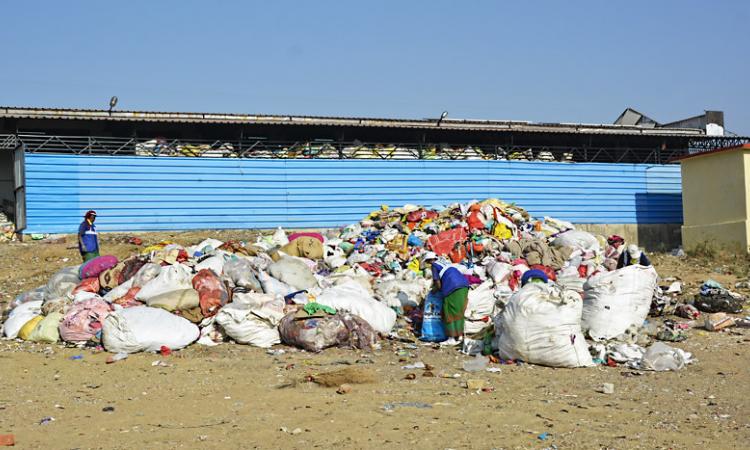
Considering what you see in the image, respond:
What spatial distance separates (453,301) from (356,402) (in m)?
2.62

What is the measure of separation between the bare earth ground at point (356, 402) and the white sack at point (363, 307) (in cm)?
25

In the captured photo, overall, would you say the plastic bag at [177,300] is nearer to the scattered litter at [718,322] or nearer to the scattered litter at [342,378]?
the scattered litter at [342,378]

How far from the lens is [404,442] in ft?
16.0

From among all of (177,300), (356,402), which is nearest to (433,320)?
(177,300)

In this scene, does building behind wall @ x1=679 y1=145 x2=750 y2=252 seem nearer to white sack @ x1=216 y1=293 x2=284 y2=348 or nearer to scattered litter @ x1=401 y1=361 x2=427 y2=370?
scattered litter @ x1=401 y1=361 x2=427 y2=370

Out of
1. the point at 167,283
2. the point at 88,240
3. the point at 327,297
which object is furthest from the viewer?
the point at 88,240

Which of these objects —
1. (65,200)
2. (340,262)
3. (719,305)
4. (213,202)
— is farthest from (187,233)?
(719,305)

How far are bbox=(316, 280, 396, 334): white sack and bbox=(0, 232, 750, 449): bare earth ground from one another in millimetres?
246

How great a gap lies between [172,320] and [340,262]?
3756 mm

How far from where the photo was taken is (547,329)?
718 centimetres

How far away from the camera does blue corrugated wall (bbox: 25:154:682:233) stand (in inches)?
620

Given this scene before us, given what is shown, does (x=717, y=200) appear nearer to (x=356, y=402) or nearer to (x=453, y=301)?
(x=453, y=301)

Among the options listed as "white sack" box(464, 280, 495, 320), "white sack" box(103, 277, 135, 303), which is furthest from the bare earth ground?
"white sack" box(103, 277, 135, 303)

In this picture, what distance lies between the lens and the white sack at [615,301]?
316 inches
